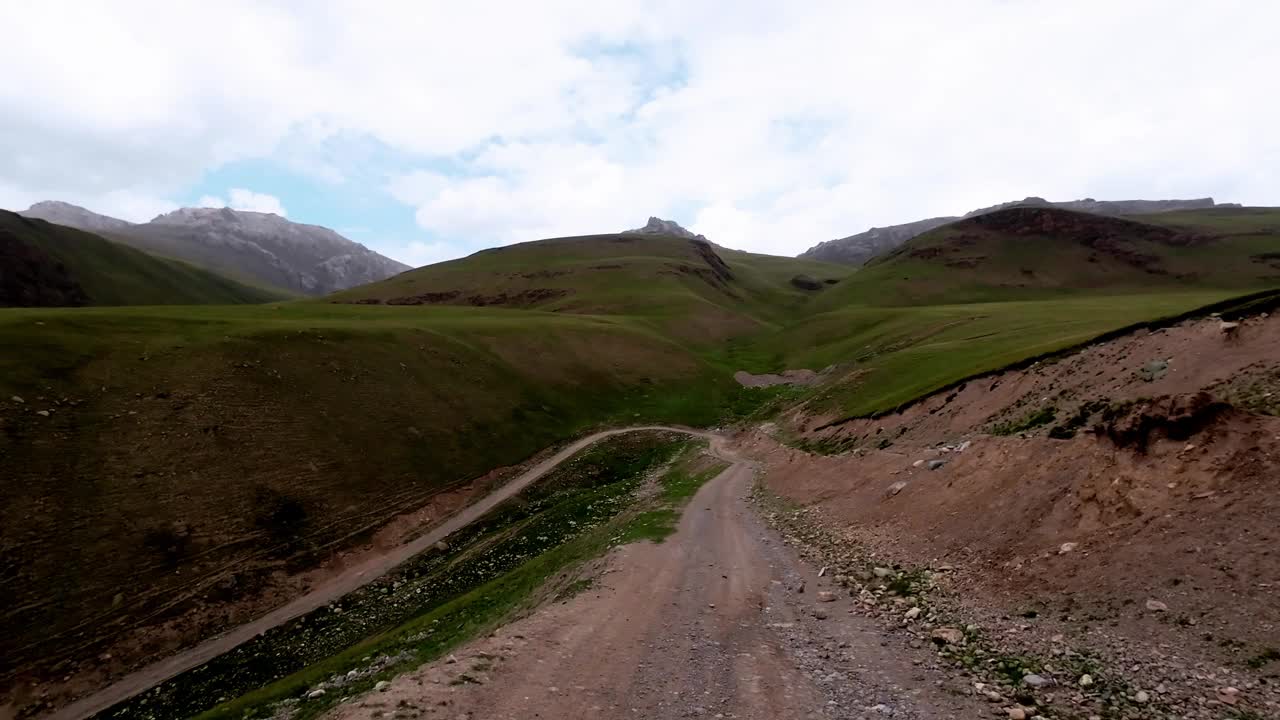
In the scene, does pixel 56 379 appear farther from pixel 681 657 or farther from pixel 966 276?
pixel 966 276

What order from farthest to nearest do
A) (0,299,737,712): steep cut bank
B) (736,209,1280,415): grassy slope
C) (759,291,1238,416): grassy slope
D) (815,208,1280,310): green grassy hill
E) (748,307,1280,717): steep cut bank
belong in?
(815,208,1280,310): green grassy hill, (736,209,1280,415): grassy slope, (759,291,1238,416): grassy slope, (0,299,737,712): steep cut bank, (748,307,1280,717): steep cut bank

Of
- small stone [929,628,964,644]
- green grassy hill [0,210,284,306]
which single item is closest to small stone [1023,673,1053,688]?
→ small stone [929,628,964,644]

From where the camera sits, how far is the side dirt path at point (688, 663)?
36.6 ft

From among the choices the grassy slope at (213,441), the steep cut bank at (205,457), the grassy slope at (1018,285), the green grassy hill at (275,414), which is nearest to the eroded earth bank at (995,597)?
the green grassy hill at (275,414)

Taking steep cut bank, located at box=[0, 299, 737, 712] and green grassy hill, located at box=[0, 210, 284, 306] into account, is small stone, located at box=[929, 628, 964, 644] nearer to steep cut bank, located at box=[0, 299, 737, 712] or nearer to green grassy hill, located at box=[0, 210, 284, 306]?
steep cut bank, located at box=[0, 299, 737, 712]

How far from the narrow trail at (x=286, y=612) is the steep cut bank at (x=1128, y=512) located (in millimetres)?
24026

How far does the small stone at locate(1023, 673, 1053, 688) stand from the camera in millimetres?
10594

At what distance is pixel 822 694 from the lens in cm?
1150

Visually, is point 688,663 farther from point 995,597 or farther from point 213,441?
point 213,441

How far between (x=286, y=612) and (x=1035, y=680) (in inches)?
1253

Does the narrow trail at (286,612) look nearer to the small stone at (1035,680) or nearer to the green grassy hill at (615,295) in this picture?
the small stone at (1035,680)

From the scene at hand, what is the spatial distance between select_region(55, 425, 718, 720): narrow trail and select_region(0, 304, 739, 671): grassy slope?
92.2 inches

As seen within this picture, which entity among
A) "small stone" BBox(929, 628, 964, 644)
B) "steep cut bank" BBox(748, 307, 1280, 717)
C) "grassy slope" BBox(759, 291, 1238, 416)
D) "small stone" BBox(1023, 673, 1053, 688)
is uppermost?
"grassy slope" BBox(759, 291, 1238, 416)

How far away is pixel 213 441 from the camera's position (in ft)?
118
